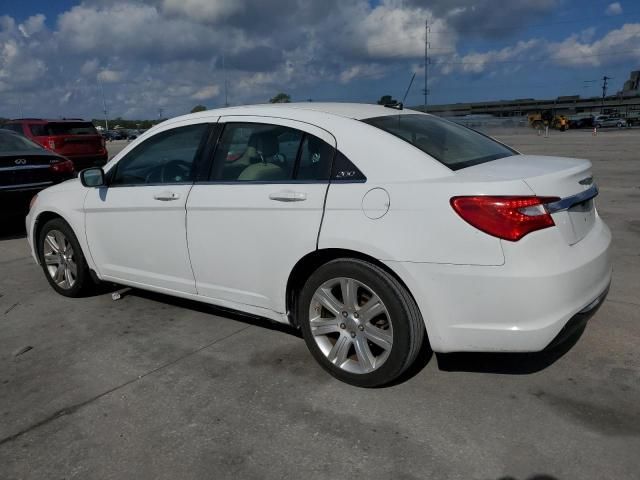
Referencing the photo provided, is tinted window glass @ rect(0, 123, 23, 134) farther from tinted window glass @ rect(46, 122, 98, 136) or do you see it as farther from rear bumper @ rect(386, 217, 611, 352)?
rear bumper @ rect(386, 217, 611, 352)

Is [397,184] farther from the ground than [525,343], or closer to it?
farther from the ground

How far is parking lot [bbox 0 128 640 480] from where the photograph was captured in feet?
8.37

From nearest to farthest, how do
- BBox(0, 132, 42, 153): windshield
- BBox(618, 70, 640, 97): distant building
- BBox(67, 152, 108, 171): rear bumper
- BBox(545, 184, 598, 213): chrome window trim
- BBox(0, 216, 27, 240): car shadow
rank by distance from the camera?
BBox(545, 184, 598, 213): chrome window trim, BBox(0, 216, 27, 240): car shadow, BBox(0, 132, 42, 153): windshield, BBox(67, 152, 108, 171): rear bumper, BBox(618, 70, 640, 97): distant building

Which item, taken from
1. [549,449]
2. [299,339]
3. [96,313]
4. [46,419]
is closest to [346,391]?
[299,339]

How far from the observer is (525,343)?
2.75 meters

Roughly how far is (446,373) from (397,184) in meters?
1.24

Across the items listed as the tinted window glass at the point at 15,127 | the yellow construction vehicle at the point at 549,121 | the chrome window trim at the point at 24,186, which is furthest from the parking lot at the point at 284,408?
the yellow construction vehicle at the point at 549,121

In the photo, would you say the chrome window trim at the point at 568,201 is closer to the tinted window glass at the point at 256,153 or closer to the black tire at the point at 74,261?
the tinted window glass at the point at 256,153

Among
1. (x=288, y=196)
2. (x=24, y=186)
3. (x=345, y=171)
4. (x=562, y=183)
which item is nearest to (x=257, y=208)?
(x=288, y=196)

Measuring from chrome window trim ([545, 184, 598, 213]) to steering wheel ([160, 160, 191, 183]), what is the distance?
7.86 ft

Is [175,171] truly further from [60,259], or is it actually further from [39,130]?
[39,130]

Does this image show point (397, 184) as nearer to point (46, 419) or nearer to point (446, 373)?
point (446, 373)

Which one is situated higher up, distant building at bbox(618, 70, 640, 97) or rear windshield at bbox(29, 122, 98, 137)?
rear windshield at bbox(29, 122, 98, 137)

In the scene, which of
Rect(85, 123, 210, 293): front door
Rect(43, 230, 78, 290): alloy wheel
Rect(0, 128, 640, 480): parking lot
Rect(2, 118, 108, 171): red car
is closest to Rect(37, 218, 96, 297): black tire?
Rect(43, 230, 78, 290): alloy wheel
